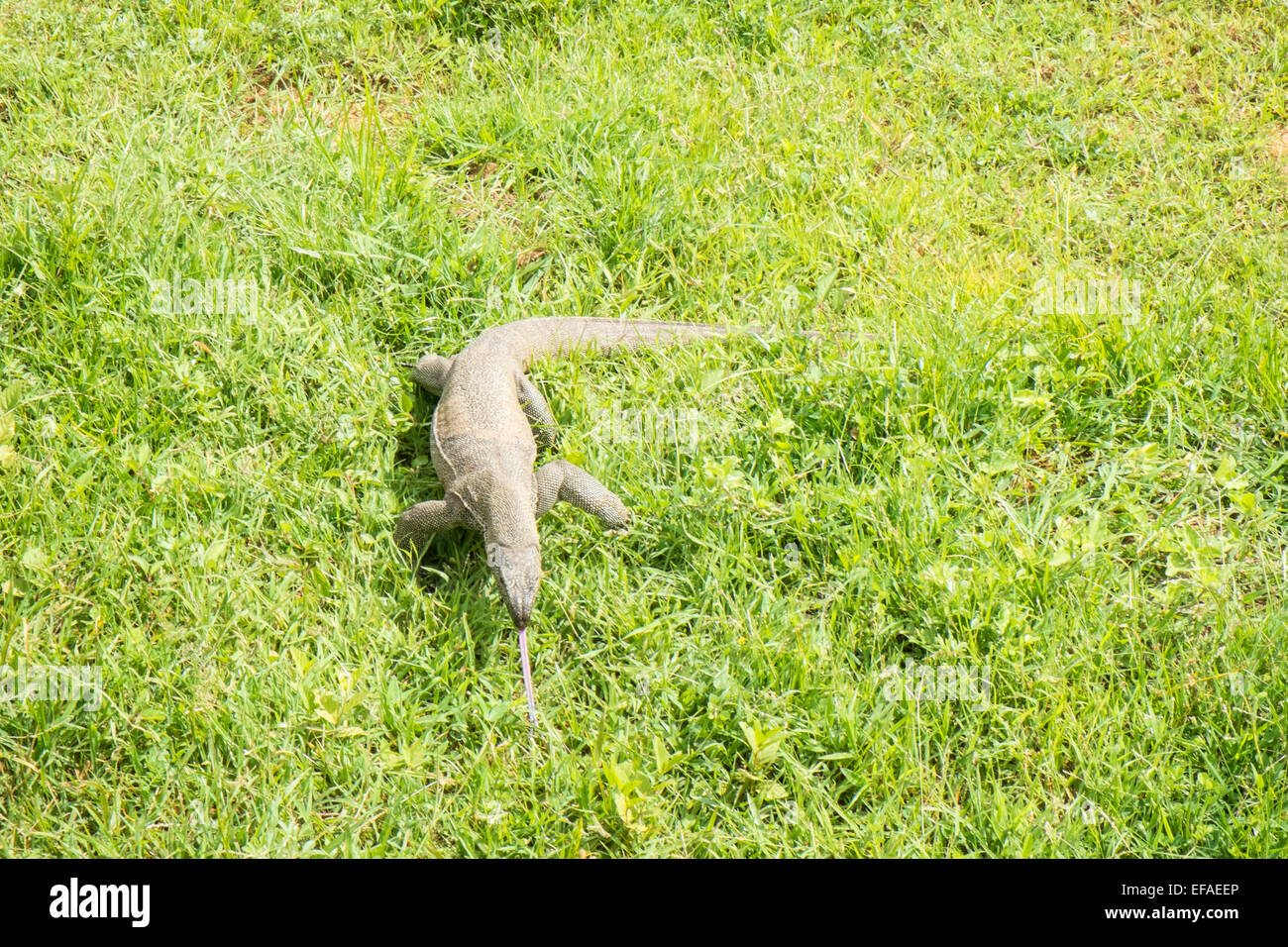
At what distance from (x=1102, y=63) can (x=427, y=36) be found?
3573mm

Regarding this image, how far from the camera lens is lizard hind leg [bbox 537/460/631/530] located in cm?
421

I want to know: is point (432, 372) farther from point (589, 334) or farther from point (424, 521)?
point (424, 521)

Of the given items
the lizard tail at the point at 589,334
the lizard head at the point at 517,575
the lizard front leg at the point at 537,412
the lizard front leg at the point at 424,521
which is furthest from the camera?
the lizard tail at the point at 589,334

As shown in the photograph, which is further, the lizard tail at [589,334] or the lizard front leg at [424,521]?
the lizard tail at [589,334]

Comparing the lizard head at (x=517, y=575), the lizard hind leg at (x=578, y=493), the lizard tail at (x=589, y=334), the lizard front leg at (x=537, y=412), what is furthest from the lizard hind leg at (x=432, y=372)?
the lizard head at (x=517, y=575)

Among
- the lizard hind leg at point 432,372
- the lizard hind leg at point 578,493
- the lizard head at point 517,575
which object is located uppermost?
the lizard hind leg at point 432,372

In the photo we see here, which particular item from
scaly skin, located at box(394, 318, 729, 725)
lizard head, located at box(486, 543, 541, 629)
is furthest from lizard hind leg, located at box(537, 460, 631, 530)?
lizard head, located at box(486, 543, 541, 629)

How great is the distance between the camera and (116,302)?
4.73 metres

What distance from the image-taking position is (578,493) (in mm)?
4262

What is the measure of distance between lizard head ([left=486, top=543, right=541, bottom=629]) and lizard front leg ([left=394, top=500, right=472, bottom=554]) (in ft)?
0.69

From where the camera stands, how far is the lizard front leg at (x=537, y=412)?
15.1 feet

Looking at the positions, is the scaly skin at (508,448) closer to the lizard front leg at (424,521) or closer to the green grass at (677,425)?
the lizard front leg at (424,521)

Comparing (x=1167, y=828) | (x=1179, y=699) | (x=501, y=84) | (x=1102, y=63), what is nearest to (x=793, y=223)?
(x=501, y=84)

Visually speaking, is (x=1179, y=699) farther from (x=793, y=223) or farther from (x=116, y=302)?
(x=116, y=302)
